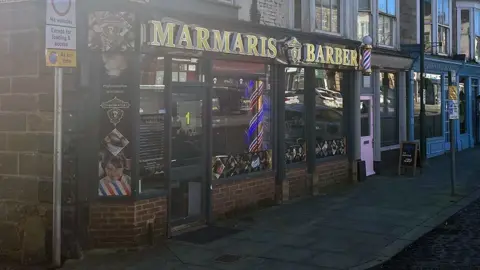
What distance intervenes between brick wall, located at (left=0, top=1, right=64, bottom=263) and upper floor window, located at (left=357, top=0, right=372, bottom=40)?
9361mm

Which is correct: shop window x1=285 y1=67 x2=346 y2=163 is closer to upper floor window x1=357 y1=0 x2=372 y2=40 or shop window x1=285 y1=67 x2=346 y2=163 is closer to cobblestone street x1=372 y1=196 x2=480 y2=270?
upper floor window x1=357 y1=0 x2=372 y2=40

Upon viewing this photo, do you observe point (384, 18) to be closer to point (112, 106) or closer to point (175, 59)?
point (175, 59)

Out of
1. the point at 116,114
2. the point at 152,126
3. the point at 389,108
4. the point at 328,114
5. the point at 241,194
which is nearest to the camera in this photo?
the point at 116,114

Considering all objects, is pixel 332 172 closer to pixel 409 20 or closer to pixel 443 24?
pixel 409 20

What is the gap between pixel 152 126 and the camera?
311 inches

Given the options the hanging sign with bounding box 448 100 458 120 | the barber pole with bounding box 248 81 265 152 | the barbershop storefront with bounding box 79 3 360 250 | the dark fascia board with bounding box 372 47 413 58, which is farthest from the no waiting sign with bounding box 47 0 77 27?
the dark fascia board with bounding box 372 47 413 58

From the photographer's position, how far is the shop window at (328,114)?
40.9 feet

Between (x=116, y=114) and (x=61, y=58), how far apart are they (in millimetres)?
1209

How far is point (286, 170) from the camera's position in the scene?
1116cm

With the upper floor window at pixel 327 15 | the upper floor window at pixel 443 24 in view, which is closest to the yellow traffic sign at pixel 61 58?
the upper floor window at pixel 327 15

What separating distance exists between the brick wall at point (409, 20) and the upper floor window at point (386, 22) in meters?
1.54

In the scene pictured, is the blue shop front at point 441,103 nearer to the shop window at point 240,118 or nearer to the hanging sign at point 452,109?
the hanging sign at point 452,109

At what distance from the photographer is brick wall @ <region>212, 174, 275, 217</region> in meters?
9.30

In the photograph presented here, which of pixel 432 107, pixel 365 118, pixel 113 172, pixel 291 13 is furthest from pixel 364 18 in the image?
pixel 113 172
